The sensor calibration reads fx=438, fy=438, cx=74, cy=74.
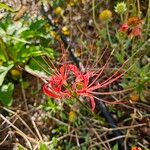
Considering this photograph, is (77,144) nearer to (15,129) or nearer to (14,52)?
(15,129)

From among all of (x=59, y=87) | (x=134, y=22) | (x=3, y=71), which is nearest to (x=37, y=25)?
(x=3, y=71)

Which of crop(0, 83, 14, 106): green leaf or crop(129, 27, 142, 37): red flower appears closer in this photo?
crop(129, 27, 142, 37): red flower

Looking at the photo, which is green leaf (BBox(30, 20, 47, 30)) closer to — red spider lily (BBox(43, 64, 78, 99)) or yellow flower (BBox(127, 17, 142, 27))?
yellow flower (BBox(127, 17, 142, 27))

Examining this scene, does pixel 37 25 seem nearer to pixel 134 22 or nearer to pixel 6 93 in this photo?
pixel 6 93

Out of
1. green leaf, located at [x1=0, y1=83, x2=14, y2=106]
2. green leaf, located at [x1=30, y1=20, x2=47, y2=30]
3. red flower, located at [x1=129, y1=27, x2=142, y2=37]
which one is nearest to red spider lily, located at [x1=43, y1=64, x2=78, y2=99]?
red flower, located at [x1=129, y1=27, x2=142, y2=37]

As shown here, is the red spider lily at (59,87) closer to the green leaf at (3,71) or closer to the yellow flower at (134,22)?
the yellow flower at (134,22)

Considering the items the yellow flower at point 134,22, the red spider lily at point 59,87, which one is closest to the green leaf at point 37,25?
the yellow flower at point 134,22

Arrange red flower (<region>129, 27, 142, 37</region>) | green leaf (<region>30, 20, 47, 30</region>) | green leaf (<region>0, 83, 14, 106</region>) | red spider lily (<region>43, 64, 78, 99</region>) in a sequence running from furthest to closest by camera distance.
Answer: green leaf (<region>30, 20, 47, 30</region>) → green leaf (<region>0, 83, 14, 106</region>) → red flower (<region>129, 27, 142, 37</region>) → red spider lily (<region>43, 64, 78, 99</region>)

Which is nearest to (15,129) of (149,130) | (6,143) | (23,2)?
(6,143)
